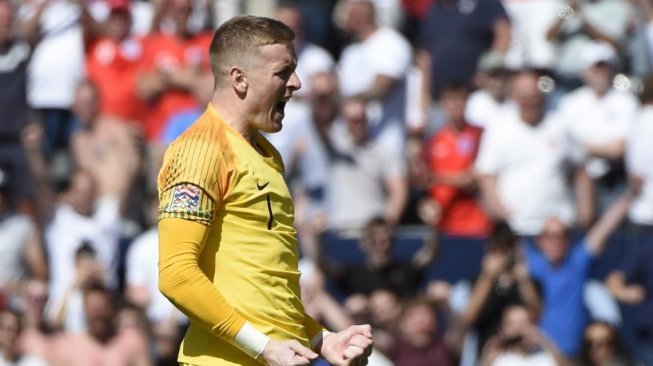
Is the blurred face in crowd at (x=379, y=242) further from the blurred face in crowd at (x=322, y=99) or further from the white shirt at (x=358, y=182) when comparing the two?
the blurred face in crowd at (x=322, y=99)

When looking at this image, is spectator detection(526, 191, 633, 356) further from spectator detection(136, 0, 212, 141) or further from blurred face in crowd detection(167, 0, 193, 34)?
blurred face in crowd detection(167, 0, 193, 34)

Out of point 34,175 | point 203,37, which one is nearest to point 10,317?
point 34,175

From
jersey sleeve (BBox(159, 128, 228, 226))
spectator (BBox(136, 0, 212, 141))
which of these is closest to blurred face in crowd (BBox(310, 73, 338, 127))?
spectator (BBox(136, 0, 212, 141))

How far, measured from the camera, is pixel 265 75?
15.3ft

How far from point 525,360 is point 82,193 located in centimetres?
347

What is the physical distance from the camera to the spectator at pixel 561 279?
9.94m

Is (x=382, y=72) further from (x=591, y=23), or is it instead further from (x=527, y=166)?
(x=591, y=23)

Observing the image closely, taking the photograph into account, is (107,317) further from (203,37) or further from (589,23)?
(589,23)

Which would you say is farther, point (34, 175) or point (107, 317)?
point (34, 175)

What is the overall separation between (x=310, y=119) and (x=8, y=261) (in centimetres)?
249

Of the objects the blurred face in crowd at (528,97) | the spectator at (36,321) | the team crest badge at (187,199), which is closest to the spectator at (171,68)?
the spectator at (36,321)

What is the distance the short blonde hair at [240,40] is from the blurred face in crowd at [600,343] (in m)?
5.48

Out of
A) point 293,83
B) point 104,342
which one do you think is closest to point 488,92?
point 104,342

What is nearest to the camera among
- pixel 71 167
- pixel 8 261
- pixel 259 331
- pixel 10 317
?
pixel 259 331
